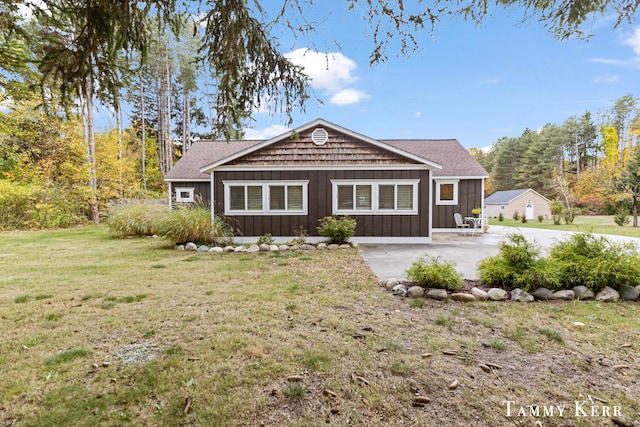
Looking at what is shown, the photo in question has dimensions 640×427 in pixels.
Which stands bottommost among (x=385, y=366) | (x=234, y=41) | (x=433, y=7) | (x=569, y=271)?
(x=385, y=366)

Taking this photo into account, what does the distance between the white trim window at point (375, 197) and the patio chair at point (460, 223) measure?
3.23 metres

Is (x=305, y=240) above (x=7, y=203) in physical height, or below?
below

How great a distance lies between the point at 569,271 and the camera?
14.0 feet

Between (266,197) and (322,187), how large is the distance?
1.87 metres

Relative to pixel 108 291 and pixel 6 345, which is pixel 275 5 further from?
pixel 108 291

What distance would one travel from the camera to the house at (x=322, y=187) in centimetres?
933

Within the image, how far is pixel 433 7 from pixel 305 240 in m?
7.40

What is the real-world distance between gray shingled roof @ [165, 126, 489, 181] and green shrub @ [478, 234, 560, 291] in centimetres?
720

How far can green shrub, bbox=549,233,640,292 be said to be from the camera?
13.4 feet

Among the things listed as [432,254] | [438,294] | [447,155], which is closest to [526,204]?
[447,155]

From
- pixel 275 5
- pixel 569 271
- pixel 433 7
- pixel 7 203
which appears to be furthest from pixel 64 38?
pixel 7 203

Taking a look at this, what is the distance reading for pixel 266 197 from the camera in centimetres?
949

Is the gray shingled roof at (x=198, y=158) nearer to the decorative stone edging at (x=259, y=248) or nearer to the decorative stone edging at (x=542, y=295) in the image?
the decorative stone edging at (x=259, y=248)

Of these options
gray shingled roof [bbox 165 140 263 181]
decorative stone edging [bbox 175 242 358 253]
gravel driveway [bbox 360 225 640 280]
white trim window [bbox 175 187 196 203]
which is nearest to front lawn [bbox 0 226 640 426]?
gravel driveway [bbox 360 225 640 280]
